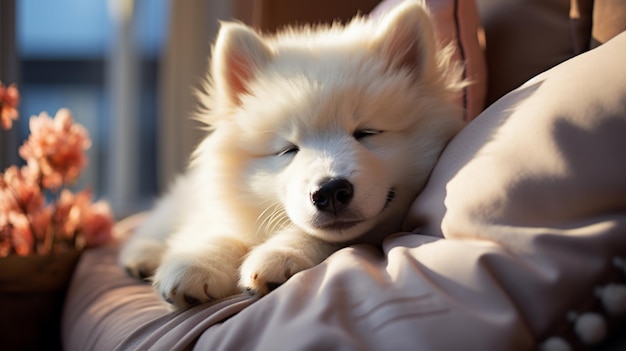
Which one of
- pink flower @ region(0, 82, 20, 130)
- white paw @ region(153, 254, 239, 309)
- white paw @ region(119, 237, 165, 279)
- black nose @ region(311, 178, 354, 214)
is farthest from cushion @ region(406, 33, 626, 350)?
pink flower @ region(0, 82, 20, 130)

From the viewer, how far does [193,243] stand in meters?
1.74

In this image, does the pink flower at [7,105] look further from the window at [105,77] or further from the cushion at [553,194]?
the window at [105,77]

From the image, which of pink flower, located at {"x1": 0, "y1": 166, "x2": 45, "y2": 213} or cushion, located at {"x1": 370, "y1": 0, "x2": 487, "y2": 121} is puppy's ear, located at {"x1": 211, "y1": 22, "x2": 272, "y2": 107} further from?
pink flower, located at {"x1": 0, "y1": 166, "x2": 45, "y2": 213}

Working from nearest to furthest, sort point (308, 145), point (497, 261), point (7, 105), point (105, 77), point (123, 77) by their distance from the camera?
point (497, 261)
point (308, 145)
point (7, 105)
point (123, 77)
point (105, 77)

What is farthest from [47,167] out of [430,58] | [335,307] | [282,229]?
[335,307]

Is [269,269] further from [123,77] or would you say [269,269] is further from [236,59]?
[123,77]

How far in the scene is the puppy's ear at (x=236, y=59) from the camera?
1777 mm

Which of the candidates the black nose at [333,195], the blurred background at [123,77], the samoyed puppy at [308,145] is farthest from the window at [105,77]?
the black nose at [333,195]

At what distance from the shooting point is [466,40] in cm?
200

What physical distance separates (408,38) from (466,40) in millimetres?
353

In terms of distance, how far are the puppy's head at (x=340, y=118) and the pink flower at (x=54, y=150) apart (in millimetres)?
764

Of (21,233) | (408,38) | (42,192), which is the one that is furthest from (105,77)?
(408,38)

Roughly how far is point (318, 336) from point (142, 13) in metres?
4.37

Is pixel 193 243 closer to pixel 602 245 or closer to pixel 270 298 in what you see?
pixel 270 298
